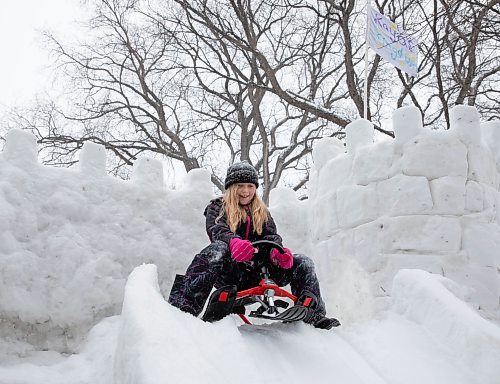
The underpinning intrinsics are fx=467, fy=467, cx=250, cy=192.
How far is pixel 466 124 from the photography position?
4438mm

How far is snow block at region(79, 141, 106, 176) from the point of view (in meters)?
4.93

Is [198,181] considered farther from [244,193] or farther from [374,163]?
[374,163]

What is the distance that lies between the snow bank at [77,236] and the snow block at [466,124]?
276 centimetres

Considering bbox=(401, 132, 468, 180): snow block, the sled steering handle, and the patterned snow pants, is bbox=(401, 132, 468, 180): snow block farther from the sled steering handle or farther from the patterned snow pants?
the sled steering handle

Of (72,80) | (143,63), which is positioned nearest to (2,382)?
(72,80)

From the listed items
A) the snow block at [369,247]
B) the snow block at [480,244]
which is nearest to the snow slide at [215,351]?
the snow block at [369,247]

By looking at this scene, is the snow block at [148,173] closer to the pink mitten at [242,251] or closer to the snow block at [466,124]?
the pink mitten at [242,251]

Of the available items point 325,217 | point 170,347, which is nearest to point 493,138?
point 325,217

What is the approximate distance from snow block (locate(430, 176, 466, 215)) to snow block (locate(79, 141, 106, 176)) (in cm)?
337

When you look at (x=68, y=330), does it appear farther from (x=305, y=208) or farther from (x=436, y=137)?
(x=436, y=137)

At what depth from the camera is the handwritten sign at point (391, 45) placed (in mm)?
6656

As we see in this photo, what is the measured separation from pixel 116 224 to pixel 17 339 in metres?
1.41

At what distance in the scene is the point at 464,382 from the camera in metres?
2.22

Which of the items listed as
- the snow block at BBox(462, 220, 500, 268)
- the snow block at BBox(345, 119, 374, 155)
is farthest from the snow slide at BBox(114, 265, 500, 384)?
the snow block at BBox(345, 119, 374, 155)
